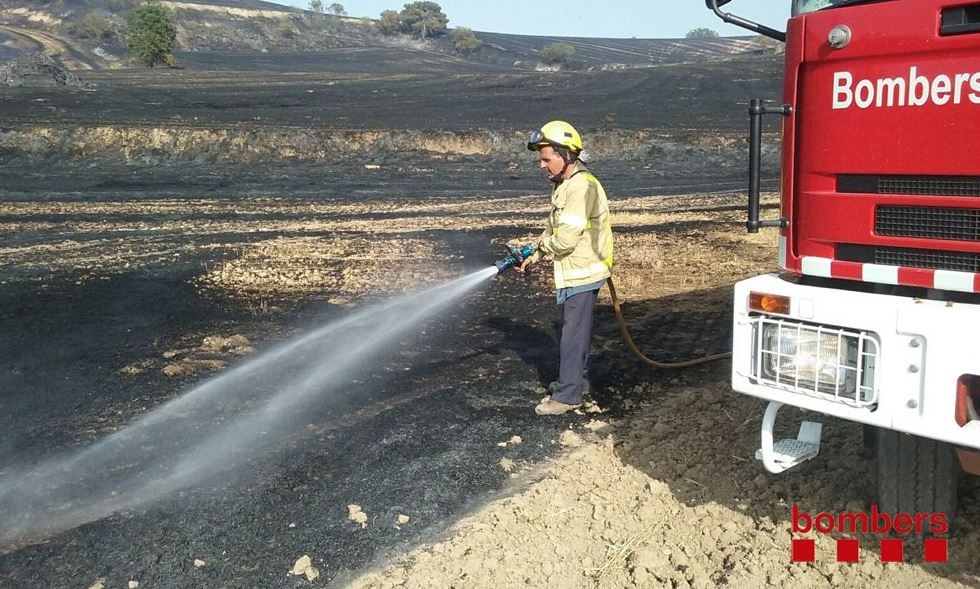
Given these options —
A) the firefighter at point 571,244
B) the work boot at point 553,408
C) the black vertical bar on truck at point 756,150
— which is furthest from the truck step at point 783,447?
the work boot at point 553,408

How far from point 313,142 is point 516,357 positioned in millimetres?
18132

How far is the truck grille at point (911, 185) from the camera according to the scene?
2.68 meters

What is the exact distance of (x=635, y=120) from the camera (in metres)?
26.6

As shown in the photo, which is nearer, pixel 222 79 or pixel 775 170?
pixel 775 170

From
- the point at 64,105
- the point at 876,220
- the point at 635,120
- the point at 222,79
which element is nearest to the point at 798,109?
the point at 876,220

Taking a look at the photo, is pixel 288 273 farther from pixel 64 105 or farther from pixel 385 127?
pixel 64 105

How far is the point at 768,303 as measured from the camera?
9.93 feet

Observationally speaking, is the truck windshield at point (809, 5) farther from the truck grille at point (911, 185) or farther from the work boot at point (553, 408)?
the work boot at point (553, 408)

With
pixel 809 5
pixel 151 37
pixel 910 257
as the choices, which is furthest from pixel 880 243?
pixel 151 37

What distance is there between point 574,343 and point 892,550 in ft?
7.14

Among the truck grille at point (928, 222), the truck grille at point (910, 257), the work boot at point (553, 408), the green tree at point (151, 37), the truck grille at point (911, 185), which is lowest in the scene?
the work boot at point (553, 408)

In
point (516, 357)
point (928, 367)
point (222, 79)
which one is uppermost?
point (222, 79)

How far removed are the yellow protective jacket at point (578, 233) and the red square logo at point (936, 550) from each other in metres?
2.26

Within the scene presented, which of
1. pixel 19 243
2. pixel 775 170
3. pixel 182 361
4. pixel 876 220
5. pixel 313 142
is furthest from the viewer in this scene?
pixel 313 142
